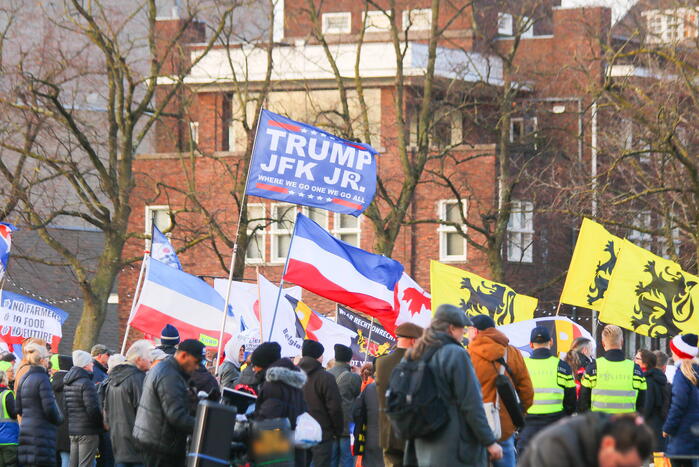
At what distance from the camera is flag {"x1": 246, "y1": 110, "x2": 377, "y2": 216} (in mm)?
15820

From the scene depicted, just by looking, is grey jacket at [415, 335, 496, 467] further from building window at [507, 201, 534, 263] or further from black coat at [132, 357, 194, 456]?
building window at [507, 201, 534, 263]

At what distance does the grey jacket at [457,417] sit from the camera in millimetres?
8844

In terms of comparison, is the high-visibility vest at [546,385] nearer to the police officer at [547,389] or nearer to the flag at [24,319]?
the police officer at [547,389]

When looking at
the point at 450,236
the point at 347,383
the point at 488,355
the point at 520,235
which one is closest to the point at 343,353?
the point at 347,383

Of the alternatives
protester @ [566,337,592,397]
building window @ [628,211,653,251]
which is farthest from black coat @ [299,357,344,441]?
building window @ [628,211,653,251]

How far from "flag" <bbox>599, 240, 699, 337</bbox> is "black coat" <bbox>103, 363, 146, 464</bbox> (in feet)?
21.6

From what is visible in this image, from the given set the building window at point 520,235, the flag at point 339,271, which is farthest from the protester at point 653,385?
the building window at point 520,235

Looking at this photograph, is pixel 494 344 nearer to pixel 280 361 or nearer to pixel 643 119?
pixel 280 361

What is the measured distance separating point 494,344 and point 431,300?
27.2 ft

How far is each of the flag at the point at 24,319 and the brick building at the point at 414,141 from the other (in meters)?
14.6

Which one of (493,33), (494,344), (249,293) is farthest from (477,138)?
(494,344)

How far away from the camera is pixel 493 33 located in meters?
42.0

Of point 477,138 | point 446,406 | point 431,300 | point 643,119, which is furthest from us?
point 477,138

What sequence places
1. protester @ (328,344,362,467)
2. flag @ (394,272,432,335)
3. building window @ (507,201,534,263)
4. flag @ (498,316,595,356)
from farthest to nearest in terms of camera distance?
building window @ (507,201,534,263) < flag @ (498,316,595,356) < flag @ (394,272,432,335) < protester @ (328,344,362,467)
